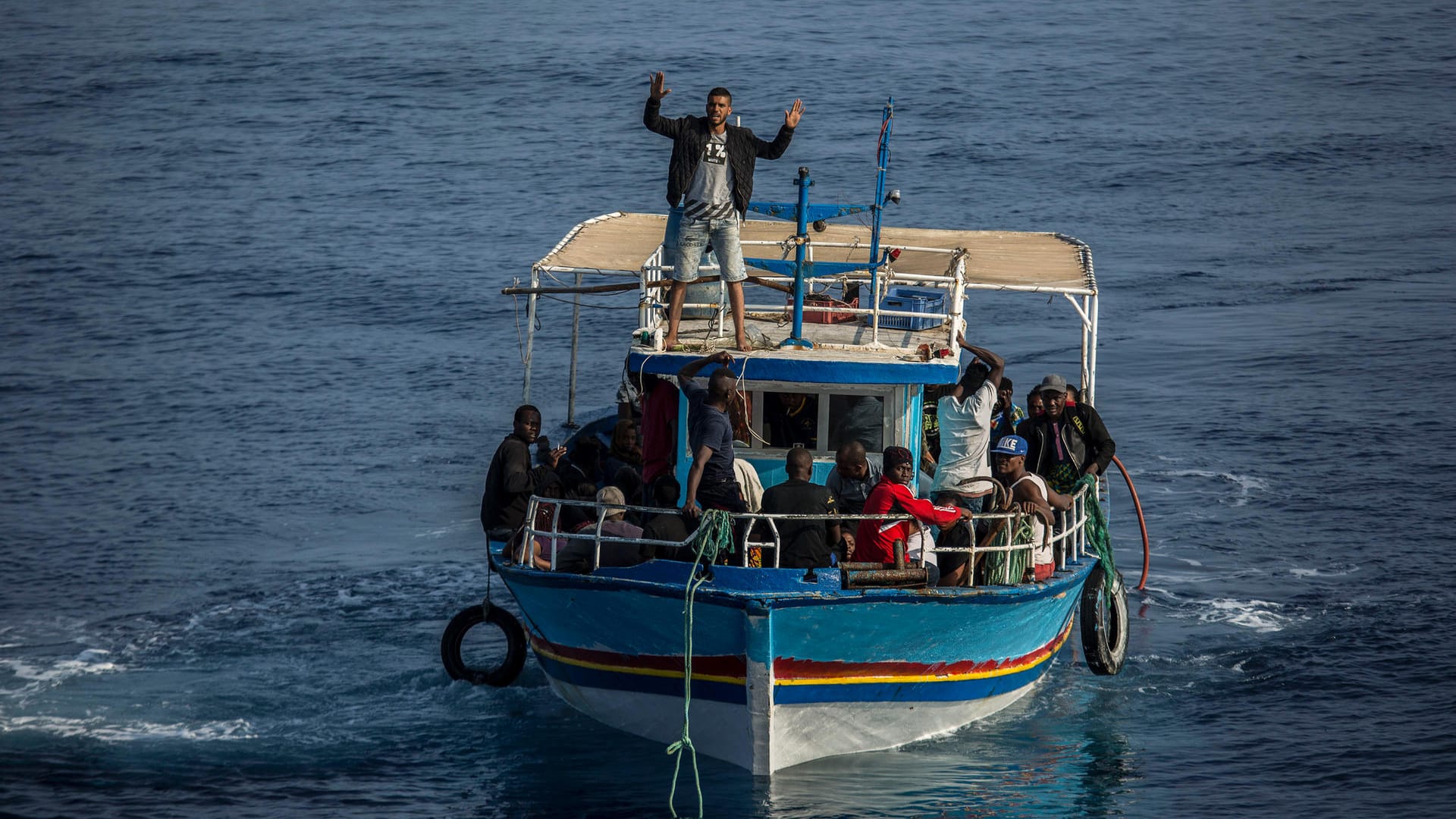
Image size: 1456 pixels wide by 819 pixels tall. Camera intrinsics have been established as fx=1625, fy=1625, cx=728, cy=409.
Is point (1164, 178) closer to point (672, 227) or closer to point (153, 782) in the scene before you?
point (672, 227)

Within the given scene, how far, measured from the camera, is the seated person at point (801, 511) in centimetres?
1391

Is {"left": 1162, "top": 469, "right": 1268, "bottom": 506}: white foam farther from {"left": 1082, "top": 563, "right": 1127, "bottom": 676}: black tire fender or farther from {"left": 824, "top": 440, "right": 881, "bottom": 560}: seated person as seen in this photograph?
{"left": 824, "top": 440, "right": 881, "bottom": 560}: seated person

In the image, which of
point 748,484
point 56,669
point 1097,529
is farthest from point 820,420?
point 56,669

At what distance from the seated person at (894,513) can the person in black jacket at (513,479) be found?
326 cm

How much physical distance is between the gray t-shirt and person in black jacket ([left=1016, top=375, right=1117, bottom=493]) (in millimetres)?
3934

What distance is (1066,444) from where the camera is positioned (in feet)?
55.6

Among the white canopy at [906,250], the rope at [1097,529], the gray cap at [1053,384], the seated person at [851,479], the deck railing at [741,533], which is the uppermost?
the white canopy at [906,250]

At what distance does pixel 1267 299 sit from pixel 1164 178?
1117cm

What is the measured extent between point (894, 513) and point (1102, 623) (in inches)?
173

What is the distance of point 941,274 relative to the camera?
20.2 m

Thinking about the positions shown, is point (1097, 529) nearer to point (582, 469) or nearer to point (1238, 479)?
point (582, 469)

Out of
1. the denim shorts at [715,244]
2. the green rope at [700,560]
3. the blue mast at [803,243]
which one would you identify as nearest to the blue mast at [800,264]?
the blue mast at [803,243]

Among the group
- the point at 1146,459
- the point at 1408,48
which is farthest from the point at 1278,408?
the point at 1408,48

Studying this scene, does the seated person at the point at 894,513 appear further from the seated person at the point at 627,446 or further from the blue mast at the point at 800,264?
the seated person at the point at 627,446
